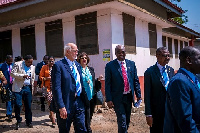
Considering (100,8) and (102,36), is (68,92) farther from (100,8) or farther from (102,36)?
(100,8)

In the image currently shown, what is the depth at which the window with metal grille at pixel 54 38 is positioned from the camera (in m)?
10.8

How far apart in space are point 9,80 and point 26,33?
4.36 meters

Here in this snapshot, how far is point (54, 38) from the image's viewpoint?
11.0 meters

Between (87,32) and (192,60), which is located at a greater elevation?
(87,32)

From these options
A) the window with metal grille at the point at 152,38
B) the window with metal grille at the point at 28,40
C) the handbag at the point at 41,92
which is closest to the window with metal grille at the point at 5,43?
the window with metal grille at the point at 28,40

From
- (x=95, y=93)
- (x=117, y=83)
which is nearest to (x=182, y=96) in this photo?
(x=117, y=83)

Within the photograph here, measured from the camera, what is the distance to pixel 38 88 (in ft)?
23.9

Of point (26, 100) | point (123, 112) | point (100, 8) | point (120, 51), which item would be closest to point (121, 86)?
point (123, 112)

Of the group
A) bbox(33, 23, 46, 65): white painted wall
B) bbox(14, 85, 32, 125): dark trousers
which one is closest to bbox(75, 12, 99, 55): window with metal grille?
bbox(33, 23, 46, 65): white painted wall

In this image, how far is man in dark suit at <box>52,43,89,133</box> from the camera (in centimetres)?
403

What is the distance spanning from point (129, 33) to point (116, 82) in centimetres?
587

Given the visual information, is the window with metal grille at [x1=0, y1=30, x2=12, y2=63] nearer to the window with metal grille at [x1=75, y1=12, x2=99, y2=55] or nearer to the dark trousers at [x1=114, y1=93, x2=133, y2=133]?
the window with metal grille at [x1=75, y1=12, x2=99, y2=55]

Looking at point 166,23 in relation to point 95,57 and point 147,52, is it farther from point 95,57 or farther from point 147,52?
point 95,57

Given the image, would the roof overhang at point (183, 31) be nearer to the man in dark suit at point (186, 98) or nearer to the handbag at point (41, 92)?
the handbag at point (41, 92)
